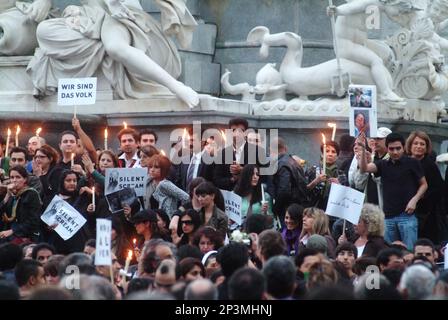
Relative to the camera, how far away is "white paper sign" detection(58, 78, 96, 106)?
19.2 m

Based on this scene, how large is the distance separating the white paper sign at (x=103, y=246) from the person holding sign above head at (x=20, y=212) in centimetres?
364

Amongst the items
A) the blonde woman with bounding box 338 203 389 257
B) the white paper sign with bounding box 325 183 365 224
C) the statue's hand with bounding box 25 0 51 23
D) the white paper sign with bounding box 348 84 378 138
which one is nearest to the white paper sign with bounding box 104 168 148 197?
the white paper sign with bounding box 325 183 365 224

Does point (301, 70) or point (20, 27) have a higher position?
point (20, 27)

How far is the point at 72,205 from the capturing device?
17859 millimetres

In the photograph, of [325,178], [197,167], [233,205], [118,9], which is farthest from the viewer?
[118,9]

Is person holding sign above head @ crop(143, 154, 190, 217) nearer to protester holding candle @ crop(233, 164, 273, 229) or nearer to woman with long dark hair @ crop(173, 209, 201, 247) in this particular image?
protester holding candle @ crop(233, 164, 273, 229)

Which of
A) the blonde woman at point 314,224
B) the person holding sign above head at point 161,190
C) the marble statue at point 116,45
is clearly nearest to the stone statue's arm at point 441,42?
the marble statue at point 116,45

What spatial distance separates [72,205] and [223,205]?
1502mm

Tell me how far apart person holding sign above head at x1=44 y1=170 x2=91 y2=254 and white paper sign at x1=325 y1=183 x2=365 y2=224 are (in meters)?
2.31

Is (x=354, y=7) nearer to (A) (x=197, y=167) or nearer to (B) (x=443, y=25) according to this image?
(B) (x=443, y=25)

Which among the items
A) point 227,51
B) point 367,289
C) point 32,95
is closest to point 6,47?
point 32,95

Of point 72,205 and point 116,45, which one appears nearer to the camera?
point 72,205

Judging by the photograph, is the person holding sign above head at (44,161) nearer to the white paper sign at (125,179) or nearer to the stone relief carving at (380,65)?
the white paper sign at (125,179)

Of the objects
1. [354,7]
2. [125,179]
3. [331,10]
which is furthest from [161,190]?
[354,7]
